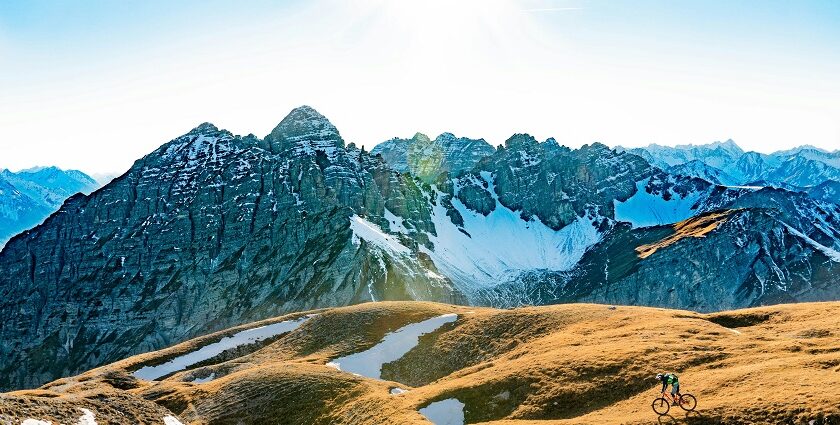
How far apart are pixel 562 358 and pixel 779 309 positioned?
109ft

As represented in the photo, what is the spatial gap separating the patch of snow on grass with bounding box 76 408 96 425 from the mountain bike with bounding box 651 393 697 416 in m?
46.3

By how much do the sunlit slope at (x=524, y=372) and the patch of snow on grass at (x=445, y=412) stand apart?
0.19 metres

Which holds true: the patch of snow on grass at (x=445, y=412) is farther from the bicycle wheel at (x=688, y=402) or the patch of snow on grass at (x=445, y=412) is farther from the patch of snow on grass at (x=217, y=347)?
the patch of snow on grass at (x=217, y=347)

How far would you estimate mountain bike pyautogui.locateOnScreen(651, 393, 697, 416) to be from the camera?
4213cm

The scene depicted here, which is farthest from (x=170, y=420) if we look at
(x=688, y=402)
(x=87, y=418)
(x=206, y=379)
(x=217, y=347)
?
(x=217, y=347)

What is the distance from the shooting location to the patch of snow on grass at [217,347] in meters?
107

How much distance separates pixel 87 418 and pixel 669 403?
4861 centimetres

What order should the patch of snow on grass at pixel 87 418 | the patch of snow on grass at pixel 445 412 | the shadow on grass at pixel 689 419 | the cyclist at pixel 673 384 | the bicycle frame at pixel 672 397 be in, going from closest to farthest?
the shadow on grass at pixel 689 419
the cyclist at pixel 673 384
the bicycle frame at pixel 672 397
the patch of snow on grass at pixel 87 418
the patch of snow on grass at pixel 445 412

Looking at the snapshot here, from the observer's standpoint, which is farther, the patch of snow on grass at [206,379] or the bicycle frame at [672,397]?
the patch of snow on grass at [206,379]

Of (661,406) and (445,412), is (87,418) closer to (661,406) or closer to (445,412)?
(445,412)

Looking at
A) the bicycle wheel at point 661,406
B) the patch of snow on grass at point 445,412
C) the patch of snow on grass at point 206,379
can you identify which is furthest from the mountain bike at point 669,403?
the patch of snow on grass at point 206,379

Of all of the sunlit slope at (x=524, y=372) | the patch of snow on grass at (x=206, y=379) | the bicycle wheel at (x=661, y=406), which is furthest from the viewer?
the patch of snow on grass at (x=206, y=379)

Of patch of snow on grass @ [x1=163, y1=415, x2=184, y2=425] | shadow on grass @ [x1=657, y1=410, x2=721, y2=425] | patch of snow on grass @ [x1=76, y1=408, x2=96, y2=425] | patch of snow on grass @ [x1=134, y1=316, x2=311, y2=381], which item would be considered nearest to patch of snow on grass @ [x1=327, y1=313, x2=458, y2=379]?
patch of snow on grass @ [x1=163, y1=415, x2=184, y2=425]

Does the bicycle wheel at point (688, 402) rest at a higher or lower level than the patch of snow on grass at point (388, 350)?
higher
